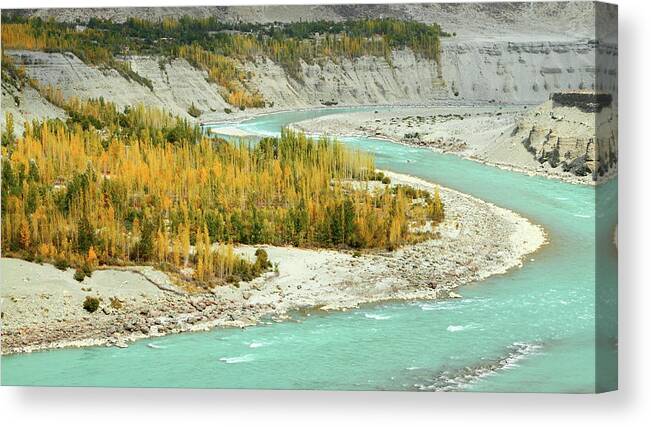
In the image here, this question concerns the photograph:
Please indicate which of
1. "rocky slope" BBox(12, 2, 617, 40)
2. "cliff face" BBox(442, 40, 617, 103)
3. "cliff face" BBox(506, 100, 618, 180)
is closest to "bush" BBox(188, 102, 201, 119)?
"rocky slope" BBox(12, 2, 617, 40)

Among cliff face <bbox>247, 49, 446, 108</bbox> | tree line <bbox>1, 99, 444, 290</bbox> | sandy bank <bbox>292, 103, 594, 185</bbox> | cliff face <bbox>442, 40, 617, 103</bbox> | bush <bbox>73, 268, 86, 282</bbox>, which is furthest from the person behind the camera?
cliff face <bbox>247, 49, 446, 108</bbox>

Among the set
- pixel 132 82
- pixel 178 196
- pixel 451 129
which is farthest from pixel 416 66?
pixel 132 82

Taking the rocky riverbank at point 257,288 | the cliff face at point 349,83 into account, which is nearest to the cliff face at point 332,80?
the cliff face at point 349,83

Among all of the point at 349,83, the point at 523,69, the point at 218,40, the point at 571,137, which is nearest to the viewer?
the point at 571,137

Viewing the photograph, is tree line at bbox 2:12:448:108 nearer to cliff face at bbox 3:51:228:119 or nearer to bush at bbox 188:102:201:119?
cliff face at bbox 3:51:228:119

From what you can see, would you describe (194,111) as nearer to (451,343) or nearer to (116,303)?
(116,303)
